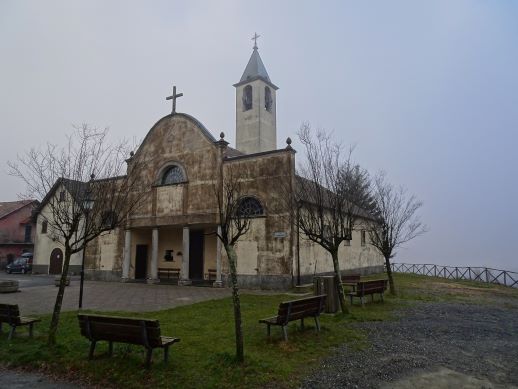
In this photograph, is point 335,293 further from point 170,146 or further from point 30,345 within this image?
point 170,146

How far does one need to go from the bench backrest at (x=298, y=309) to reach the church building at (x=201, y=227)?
9.40 meters

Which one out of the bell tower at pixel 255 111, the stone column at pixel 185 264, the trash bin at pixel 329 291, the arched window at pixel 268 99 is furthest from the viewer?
the arched window at pixel 268 99

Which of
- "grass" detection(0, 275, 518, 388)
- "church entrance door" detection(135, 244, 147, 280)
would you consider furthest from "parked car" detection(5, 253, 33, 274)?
"grass" detection(0, 275, 518, 388)

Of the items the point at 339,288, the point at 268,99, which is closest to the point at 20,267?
the point at 268,99

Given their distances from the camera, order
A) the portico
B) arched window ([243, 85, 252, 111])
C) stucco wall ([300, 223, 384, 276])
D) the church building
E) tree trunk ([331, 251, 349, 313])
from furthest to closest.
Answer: arched window ([243, 85, 252, 111]), the portico, stucco wall ([300, 223, 384, 276]), the church building, tree trunk ([331, 251, 349, 313])

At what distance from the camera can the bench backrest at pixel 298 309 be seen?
24.8ft

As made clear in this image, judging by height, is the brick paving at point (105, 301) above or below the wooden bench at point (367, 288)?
below

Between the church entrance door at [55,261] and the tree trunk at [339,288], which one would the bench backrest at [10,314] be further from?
the church entrance door at [55,261]

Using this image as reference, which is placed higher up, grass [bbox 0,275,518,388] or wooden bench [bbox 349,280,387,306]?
wooden bench [bbox 349,280,387,306]

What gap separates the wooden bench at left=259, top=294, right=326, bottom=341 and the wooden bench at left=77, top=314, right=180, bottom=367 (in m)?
2.13

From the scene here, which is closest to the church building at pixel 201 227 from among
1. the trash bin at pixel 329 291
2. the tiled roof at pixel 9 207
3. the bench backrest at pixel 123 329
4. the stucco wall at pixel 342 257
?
the stucco wall at pixel 342 257

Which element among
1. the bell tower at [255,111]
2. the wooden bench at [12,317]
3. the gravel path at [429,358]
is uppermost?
the bell tower at [255,111]

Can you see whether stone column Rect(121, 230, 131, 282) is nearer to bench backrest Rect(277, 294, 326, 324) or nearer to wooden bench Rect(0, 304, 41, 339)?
wooden bench Rect(0, 304, 41, 339)

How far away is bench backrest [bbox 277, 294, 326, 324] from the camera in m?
7.55
